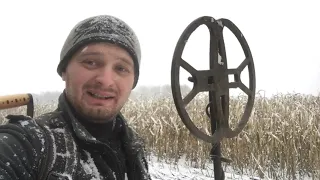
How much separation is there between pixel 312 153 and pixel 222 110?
2.11 meters

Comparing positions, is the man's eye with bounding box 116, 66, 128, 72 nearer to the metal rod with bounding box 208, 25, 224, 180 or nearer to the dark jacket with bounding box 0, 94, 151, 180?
the dark jacket with bounding box 0, 94, 151, 180

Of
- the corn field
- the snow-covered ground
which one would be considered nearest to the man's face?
the corn field

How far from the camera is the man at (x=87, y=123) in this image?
2.44 ft

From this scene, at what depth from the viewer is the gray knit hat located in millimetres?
929

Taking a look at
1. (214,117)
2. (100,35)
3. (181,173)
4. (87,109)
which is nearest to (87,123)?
(87,109)

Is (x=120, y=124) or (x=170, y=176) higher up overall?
(x=120, y=124)

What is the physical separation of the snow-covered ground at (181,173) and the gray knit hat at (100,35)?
9.34ft

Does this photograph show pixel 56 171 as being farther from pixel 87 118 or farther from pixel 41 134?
pixel 87 118

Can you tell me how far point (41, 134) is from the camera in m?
0.78

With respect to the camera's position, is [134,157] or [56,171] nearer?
[56,171]

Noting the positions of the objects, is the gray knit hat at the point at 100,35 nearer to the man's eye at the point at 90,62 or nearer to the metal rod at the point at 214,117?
the man's eye at the point at 90,62

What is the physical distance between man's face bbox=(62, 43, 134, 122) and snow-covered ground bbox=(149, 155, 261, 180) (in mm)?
2856

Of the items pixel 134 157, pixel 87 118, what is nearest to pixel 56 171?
pixel 87 118

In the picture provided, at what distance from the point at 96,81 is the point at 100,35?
13 cm
